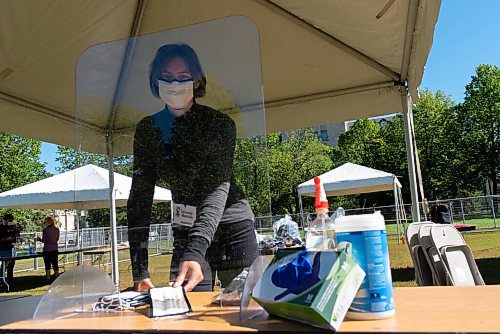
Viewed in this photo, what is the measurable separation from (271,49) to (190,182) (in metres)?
2.04

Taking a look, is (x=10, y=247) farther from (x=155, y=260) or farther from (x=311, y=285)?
(x=311, y=285)

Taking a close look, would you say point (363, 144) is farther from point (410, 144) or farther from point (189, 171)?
point (189, 171)

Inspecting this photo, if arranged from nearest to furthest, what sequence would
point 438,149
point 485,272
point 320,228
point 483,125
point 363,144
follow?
point 320,228
point 485,272
point 483,125
point 438,149
point 363,144

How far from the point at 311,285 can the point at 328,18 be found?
2285 millimetres

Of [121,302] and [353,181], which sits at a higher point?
[353,181]

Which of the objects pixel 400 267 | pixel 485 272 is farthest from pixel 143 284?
pixel 400 267

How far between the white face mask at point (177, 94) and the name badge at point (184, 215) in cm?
32

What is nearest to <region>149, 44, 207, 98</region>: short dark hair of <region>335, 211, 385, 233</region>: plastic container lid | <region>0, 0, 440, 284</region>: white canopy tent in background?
<region>0, 0, 440, 284</region>: white canopy tent in background

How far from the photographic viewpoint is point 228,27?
1444 mm

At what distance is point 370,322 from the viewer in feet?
2.45

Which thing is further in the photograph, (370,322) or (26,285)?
(26,285)

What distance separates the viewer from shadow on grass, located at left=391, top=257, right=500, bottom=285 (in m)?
5.25

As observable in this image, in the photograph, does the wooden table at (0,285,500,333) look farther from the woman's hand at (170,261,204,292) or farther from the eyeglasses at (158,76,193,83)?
the eyeglasses at (158,76,193,83)

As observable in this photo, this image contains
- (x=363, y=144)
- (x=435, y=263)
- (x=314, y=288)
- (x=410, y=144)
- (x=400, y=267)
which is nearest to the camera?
(x=314, y=288)
